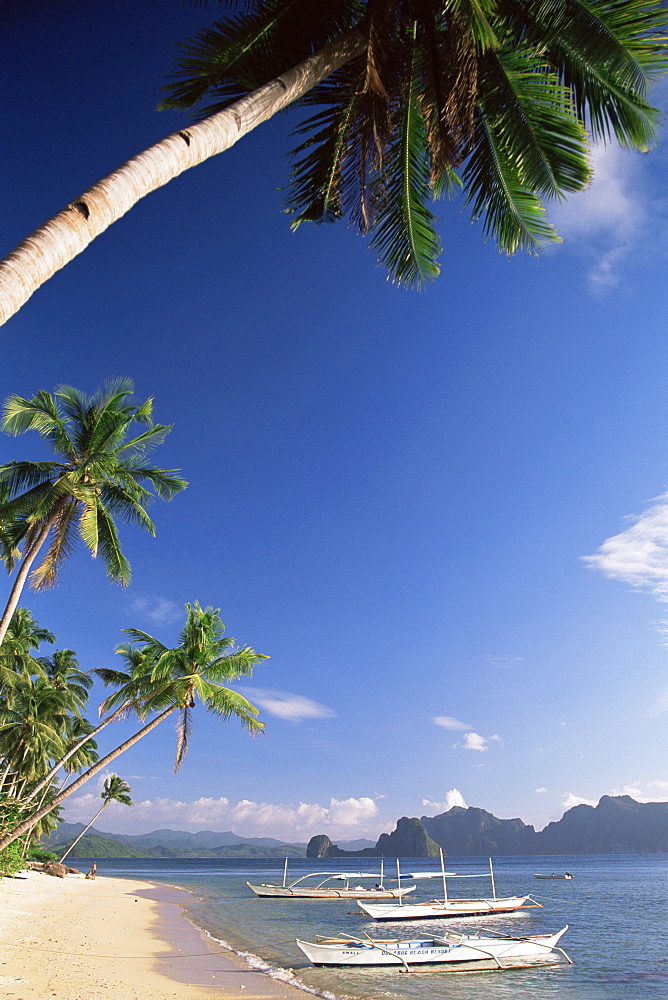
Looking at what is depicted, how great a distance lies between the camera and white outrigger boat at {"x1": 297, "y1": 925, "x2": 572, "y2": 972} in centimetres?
1552

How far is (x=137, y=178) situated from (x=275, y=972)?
60.3ft

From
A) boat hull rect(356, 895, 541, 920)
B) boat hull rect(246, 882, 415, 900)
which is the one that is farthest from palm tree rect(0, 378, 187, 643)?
boat hull rect(246, 882, 415, 900)

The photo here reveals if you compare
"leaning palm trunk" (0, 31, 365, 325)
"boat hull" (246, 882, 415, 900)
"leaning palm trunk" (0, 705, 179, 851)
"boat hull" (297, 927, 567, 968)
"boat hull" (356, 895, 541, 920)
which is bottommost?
"boat hull" (246, 882, 415, 900)

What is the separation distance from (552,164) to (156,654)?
20209 millimetres

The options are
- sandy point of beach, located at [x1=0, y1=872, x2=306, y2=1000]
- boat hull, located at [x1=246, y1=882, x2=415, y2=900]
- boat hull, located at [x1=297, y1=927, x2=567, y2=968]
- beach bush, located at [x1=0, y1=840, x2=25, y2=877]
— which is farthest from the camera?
boat hull, located at [x1=246, y1=882, x2=415, y2=900]

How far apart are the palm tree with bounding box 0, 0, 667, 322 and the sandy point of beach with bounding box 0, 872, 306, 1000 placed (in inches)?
521

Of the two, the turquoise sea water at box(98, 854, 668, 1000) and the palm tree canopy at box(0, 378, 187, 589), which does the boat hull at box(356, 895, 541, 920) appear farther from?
the palm tree canopy at box(0, 378, 187, 589)

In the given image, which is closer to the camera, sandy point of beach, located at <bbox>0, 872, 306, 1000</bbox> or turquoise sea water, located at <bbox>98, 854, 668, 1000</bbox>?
sandy point of beach, located at <bbox>0, 872, 306, 1000</bbox>

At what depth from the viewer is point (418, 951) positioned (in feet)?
52.5

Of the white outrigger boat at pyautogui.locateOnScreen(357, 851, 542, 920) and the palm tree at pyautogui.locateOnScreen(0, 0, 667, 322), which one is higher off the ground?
the palm tree at pyautogui.locateOnScreen(0, 0, 667, 322)

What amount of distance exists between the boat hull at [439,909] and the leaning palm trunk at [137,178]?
28.3m

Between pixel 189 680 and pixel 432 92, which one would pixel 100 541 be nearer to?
pixel 189 680

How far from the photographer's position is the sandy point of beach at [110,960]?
1106 cm

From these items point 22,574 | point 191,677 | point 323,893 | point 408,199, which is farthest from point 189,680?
point 323,893
